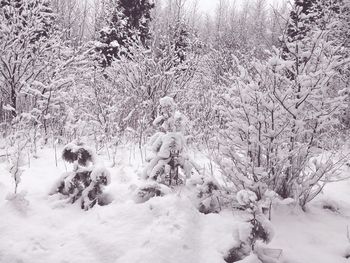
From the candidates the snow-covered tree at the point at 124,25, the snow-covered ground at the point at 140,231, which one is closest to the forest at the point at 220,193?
the snow-covered ground at the point at 140,231

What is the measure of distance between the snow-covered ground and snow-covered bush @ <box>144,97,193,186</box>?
11.4 inches

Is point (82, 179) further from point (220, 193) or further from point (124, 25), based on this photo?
point (124, 25)

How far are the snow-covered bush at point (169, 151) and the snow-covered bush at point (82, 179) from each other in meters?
0.48

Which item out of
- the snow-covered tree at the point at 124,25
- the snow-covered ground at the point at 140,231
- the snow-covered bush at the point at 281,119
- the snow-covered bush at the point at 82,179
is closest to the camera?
the snow-covered ground at the point at 140,231

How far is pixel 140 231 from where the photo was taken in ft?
8.24

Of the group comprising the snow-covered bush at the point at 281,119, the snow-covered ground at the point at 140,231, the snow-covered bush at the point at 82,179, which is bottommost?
the snow-covered ground at the point at 140,231

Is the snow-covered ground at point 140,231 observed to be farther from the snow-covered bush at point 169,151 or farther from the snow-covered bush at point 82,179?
the snow-covered bush at point 169,151

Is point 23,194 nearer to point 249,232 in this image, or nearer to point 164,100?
point 164,100

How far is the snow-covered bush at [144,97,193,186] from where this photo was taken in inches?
120

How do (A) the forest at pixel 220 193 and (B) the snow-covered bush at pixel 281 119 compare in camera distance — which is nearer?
(A) the forest at pixel 220 193

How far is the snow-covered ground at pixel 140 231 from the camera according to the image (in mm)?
2258

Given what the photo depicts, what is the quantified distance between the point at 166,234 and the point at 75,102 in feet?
19.8

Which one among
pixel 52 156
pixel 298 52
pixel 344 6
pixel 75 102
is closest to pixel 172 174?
pixel 298 52

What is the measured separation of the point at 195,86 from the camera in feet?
31.3
